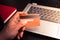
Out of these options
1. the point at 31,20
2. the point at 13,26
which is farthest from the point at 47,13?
the point at 13,26

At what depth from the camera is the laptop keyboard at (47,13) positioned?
103cm

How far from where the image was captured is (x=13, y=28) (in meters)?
0.90

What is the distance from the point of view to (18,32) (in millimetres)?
907

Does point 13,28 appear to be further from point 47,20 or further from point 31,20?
point 47,20

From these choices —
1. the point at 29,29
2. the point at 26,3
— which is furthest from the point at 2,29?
the point at 26,3

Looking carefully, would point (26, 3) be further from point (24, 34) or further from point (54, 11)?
point (24, 34)

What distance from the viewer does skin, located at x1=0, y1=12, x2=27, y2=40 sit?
0.87 meters

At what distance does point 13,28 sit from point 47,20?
0.86ft

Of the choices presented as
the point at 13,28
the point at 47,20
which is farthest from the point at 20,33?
the point at 47,20

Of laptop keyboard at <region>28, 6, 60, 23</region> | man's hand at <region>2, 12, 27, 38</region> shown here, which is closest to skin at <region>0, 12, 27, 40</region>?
man's hand at <region>2, 12, 27, 38</region>

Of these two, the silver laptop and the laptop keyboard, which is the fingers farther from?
the laptop keyboard

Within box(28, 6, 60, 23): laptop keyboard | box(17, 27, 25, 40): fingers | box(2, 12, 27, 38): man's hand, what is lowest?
box(17, 27, 25, 40): fingers

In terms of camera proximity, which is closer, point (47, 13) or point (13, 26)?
point (13, 26)

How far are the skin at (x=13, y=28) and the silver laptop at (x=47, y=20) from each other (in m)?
0.06
